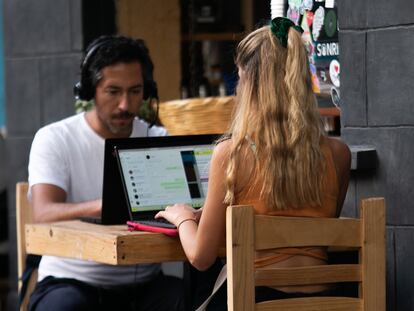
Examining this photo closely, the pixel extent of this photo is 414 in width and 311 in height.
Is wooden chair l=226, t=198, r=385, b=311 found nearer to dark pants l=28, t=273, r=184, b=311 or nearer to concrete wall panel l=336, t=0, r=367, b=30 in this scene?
dark pants l=28, t=273, r=184, b=311

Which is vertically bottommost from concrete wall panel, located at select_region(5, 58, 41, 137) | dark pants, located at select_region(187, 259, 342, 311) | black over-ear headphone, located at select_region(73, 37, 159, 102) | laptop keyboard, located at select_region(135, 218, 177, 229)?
dark pants, located at select_region(187, 259, 342, 311)

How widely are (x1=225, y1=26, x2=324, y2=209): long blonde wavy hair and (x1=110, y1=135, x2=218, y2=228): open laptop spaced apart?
632 mm

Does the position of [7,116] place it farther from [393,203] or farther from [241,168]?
[241,168]

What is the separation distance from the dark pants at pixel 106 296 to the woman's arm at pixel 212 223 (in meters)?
0.84

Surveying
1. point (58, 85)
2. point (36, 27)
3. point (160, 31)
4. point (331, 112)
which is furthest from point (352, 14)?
point (36, 27)

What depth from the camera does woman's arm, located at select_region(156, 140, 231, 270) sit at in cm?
359

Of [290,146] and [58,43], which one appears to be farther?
[58,43]

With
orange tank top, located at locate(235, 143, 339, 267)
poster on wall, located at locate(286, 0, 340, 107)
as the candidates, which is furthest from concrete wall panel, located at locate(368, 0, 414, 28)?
orange tank top, located at locate(235, 143, 339, 267)

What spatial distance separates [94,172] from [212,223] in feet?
4.23

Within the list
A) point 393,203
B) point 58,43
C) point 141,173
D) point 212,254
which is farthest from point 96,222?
point 58,43

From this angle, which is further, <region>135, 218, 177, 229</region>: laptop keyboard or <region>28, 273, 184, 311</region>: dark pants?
<region>28, 273, 184, 311</region>: dark pants

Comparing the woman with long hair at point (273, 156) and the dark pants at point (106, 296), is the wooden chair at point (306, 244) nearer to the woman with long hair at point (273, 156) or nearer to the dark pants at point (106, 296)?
the woman with long hair at point (273, 156)

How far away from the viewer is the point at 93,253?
3.93m

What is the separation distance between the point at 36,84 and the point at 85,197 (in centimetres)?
211
